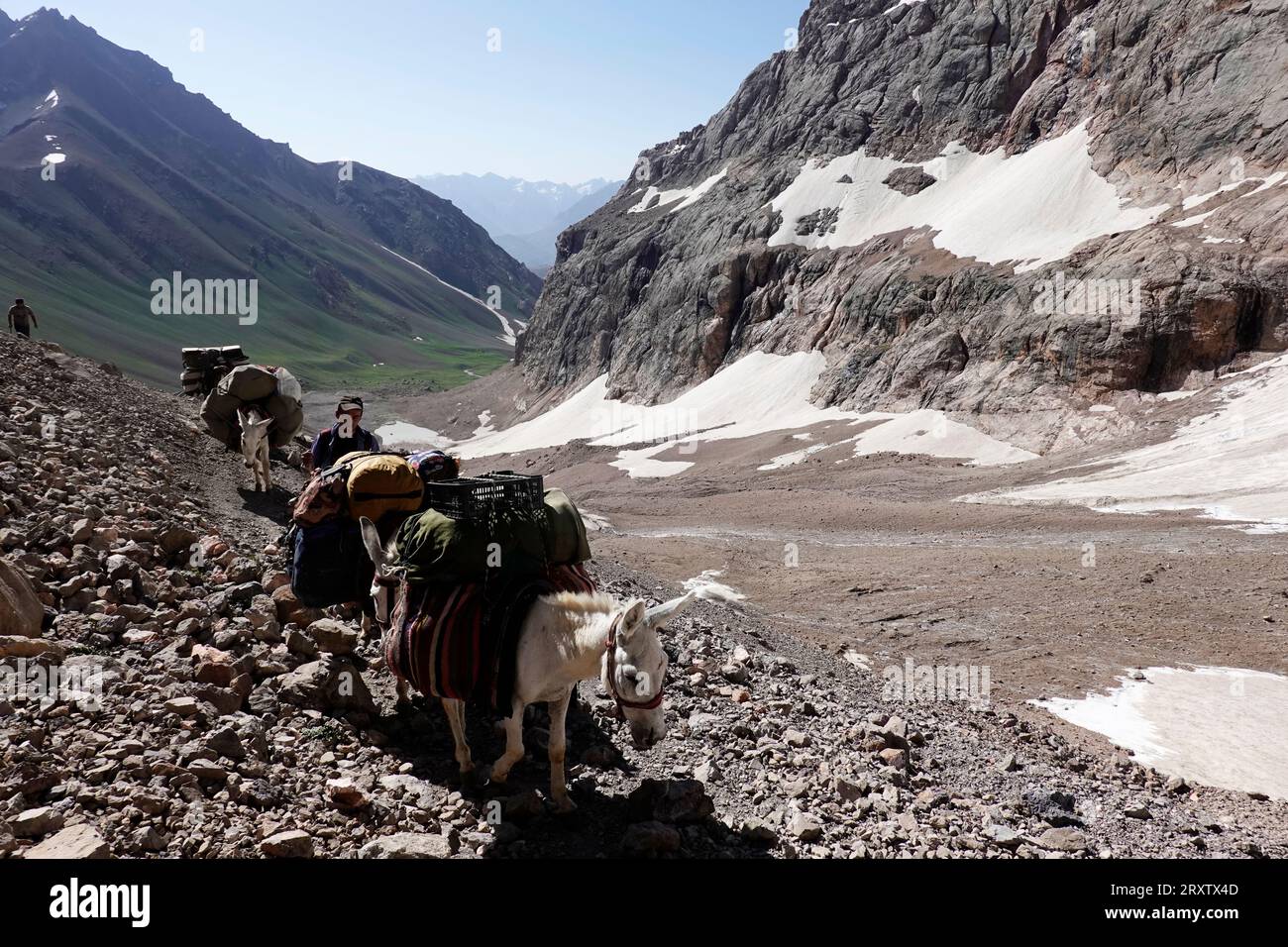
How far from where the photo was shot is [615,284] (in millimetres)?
91500

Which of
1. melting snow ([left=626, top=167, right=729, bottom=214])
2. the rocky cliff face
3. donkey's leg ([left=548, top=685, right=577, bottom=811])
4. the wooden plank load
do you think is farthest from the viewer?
melting snow ([left=626, top=167, right=729, bottom=214])

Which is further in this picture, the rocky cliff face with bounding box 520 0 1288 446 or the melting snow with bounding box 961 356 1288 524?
the rocky cliff face with bounding box 520 0 1288 446

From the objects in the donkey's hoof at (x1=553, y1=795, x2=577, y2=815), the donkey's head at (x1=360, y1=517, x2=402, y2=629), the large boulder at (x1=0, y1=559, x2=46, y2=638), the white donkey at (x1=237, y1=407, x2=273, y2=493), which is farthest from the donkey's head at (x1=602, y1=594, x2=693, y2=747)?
the white donkey at (x1=237, y1=407, x2=273, y2=493)

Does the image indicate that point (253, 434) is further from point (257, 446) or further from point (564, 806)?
point (564, 806)

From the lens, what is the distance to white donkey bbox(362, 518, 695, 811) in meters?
4.98

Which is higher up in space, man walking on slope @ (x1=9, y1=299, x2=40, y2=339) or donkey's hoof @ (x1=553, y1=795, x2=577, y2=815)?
man walking on slope @ (x1=9, y1=299, x2=40, y2=339)

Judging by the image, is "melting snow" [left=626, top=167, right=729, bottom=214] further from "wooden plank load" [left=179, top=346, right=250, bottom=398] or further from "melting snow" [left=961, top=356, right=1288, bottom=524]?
"wooden plank load" [left=179, top=346, right=250, bottom=398]

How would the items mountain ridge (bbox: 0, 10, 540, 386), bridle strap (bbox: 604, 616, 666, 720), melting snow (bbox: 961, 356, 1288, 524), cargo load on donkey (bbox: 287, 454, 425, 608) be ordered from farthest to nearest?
mountain ridge (bbox: 0, 10, 540, 386)
melting snow (bbox: 961, 356, 1288, 524)
cargo load on donkey (bbox: 287, 454, 425, 608)
bridle strap (bbox: 604, 616, 666, 720)

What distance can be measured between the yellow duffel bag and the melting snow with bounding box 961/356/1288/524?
24.9m

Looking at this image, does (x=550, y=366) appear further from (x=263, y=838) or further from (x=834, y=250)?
(x=263, y=838)

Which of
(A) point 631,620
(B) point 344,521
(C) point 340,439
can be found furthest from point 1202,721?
(C) point 340,439

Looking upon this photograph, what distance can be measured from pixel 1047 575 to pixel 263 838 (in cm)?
1845

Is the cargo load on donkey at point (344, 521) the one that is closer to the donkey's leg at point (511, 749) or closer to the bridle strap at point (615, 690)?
the donkey's leg at point (511, 749)

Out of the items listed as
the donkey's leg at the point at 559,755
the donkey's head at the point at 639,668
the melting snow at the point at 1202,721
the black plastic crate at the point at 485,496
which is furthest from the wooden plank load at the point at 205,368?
the melting snow at the point at 1202,721
